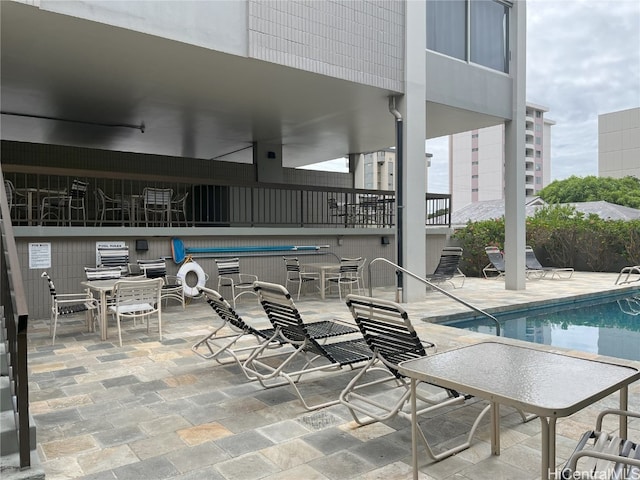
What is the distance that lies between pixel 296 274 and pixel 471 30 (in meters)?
6.10

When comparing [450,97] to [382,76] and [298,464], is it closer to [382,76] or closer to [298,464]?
[382,76]

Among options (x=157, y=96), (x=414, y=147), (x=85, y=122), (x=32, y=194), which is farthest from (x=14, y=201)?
(x=414, y=147)

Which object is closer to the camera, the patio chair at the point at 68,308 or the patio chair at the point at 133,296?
the patio chair at the point at 133,296

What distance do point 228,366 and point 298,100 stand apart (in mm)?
5996

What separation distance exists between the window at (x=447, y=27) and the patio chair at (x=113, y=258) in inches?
260

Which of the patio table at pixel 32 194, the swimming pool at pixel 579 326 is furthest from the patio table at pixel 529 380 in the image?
the patio table at pixel 32 194

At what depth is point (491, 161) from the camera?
67.6 m

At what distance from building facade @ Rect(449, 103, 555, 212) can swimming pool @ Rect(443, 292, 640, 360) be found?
60.0 m

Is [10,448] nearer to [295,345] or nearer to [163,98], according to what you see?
[295,345]

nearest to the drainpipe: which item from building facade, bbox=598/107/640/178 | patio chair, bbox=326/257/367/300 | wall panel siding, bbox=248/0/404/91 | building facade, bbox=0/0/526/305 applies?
building facade, bbox=0/0/526/305

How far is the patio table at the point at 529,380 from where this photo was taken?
188 centimetres

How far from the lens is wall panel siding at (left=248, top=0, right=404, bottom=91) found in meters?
6.85

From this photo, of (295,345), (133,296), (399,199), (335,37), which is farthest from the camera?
(399,199)

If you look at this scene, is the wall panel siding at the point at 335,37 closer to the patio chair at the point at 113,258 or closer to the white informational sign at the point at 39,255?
the patio chair at the point at 113,258
